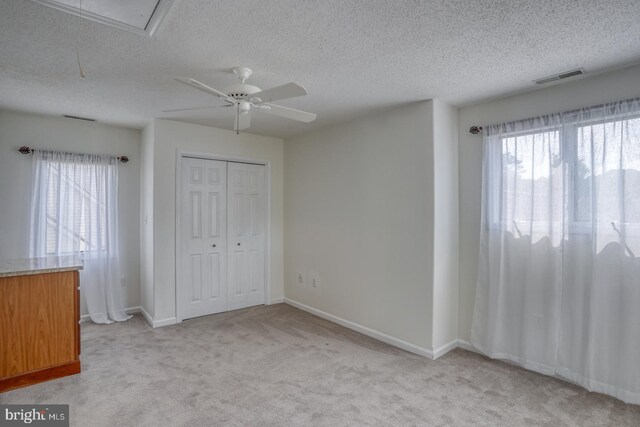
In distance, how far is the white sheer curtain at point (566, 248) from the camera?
2350 millimetres

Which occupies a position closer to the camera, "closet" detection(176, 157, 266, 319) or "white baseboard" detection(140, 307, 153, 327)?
"white baseboard" detection(140, 307, 153, 327)

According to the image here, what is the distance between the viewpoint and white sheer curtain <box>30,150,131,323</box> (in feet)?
12.0

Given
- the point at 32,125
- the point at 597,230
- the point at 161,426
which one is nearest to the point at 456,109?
the point at 597,230

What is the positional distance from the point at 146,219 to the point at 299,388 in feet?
9.43

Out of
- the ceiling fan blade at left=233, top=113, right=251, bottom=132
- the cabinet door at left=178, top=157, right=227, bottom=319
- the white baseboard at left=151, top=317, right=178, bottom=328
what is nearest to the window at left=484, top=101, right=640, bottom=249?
the ceiling fan blade at left=233, top=113, right=251, bottom=132

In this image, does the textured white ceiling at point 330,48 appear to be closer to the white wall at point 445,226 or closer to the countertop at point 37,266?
the white wall at point 445,226

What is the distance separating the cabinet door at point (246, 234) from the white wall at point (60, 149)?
4.07 ft

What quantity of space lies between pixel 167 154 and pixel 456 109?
3.30 m

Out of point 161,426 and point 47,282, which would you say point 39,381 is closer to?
point 47,282

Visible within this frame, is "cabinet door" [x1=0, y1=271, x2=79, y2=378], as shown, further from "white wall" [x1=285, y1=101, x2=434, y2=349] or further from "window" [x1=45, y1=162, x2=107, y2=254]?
"white wall" [x1=285, y1=101, x2=434, y2=349]

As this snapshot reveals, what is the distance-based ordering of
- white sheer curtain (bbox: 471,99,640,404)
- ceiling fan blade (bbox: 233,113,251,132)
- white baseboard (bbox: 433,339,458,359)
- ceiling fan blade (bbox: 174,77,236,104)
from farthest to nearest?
1. white baseboard (bbox: 433,339,458,359)
2. ceiling fan blade (bbox: 233,113,251,132)
3. white sheer curtain (bbox: 471,99,640,404)
4. ceiling fan blade (bbox: 174,77,236,104)

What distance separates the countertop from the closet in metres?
1.25

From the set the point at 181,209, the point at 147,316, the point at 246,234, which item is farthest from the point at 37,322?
the point at 246,234

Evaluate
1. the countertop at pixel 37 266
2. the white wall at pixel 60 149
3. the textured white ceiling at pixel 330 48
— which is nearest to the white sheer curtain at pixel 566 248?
the textured white ceiling at pixel 330 48
